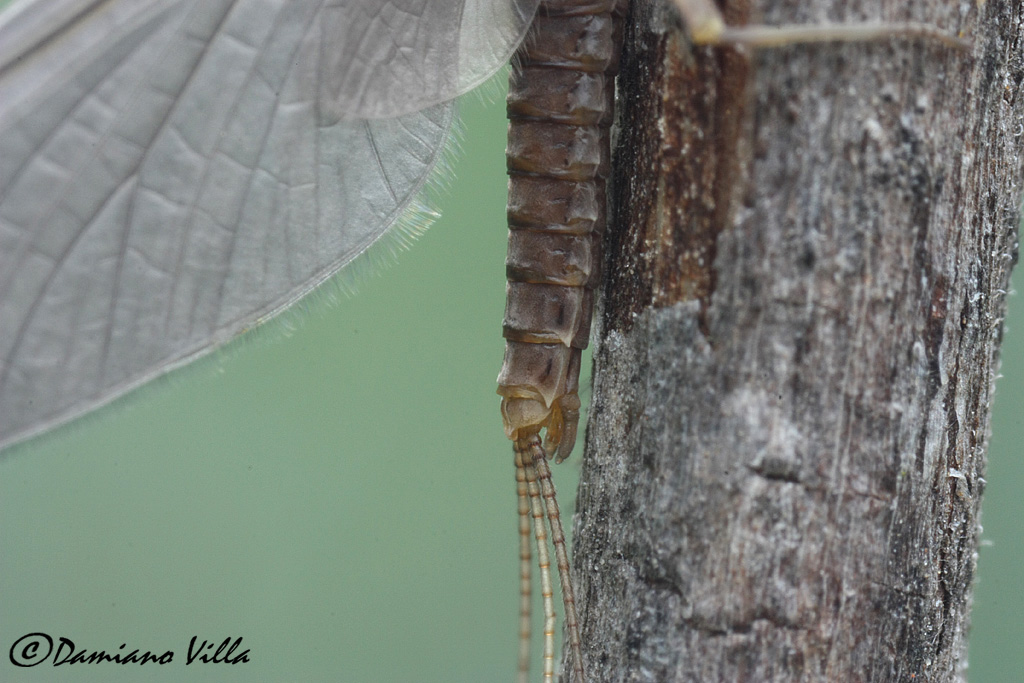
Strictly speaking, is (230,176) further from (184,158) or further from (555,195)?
(555,195)

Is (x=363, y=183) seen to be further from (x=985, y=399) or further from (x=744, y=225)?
(x=985, y=399)

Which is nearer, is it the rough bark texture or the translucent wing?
the rough bark texture

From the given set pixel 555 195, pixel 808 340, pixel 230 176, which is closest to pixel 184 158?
pixel 230 176

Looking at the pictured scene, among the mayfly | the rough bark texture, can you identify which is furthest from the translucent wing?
the rough bark texture

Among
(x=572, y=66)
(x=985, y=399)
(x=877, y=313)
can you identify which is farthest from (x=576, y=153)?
(x=985, y=399)

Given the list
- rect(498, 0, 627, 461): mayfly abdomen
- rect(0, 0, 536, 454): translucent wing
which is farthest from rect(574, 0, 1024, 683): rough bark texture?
rect(0, 0, 536, 454): translucent wing

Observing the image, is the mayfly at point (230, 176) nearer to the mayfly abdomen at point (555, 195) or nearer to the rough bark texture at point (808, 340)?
the mayfly abdomen at point (555, 195)

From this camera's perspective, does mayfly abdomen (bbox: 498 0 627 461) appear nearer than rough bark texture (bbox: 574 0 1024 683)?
No

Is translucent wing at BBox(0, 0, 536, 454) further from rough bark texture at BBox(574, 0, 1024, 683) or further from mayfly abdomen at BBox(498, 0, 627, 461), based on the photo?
rough bark texture at BBox(574, 0, 1024, 683)
